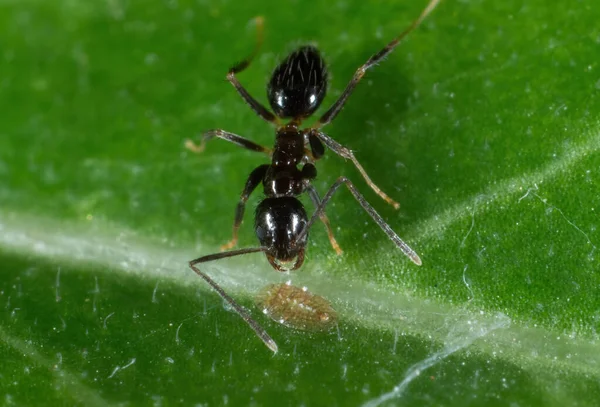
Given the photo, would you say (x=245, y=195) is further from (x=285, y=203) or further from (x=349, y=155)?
(x=349, y=155)

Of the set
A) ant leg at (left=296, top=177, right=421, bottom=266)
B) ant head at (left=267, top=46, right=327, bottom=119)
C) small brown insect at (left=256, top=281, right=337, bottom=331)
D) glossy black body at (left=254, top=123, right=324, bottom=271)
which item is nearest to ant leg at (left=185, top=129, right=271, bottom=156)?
glossy black body at (left=254, top=123, right=324, bottom=271)

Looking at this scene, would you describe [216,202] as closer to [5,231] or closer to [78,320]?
[78,320]

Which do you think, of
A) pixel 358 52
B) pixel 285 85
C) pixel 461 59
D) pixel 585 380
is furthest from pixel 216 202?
pixel 585 380

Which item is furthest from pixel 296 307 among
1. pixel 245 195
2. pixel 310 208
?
pixel 245 195

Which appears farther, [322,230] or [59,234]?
[59,234]

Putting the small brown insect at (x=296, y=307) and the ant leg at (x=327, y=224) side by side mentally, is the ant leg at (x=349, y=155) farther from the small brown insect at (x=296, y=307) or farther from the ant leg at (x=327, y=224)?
the small brown insect at (x=296, y=307)

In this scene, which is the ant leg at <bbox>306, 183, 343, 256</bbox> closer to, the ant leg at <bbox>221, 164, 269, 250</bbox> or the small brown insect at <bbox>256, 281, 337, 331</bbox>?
the small brown insect at <bbox>256, 281, 337, 331</bbox>
